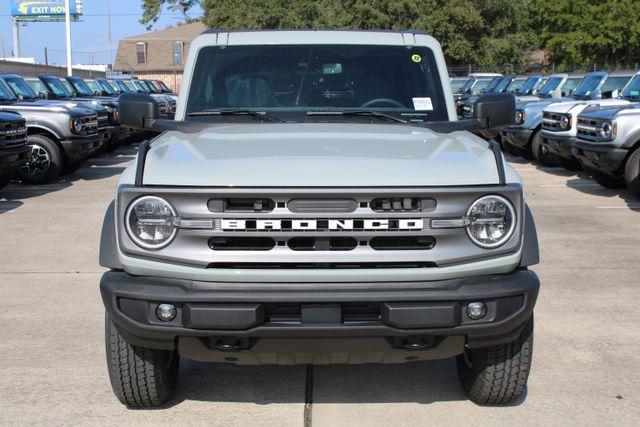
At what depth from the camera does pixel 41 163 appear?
13.8m

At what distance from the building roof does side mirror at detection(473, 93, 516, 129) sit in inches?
2557

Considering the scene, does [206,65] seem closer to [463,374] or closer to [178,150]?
[178,150]

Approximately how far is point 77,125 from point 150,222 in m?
11.0

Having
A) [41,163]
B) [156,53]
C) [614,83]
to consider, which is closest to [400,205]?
[41,163]

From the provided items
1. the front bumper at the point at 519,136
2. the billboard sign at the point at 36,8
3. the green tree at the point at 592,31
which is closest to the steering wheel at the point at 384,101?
the front bumper at the point at 519,136

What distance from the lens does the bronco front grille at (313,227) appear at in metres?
3.53

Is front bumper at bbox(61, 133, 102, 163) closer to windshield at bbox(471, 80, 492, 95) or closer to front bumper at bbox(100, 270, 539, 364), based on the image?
front bumper at bbox(100, 270, 539, 364)

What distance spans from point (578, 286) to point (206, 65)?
3478 millimetres

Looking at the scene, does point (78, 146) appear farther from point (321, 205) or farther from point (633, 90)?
point (321, 205)

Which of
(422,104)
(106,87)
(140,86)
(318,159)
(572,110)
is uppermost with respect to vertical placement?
(422,104)

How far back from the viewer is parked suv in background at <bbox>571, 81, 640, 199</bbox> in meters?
11.1

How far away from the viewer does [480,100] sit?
489cm

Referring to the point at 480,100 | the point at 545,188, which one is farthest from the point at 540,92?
the point at 480,100

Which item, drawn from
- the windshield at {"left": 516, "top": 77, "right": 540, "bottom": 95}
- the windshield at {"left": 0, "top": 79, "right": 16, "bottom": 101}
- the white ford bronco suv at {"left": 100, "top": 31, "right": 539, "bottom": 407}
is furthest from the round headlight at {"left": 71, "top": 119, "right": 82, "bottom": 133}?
the windshield at {"left": 516, "top": 77, "right": 540, "bottom": 95}
